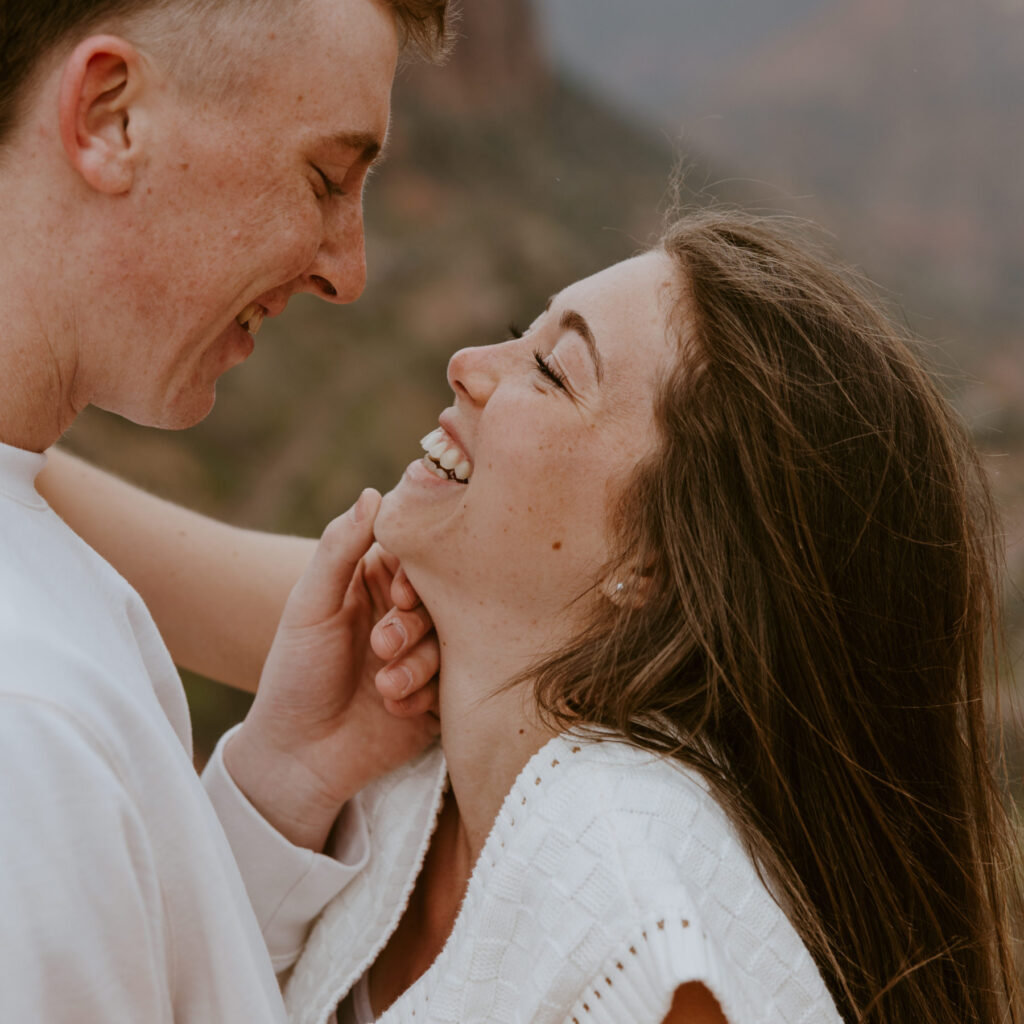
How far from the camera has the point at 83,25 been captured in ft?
4.83

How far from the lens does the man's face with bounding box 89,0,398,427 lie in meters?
1.56

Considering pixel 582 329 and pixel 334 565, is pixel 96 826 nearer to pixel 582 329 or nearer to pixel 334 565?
pixel 334 565

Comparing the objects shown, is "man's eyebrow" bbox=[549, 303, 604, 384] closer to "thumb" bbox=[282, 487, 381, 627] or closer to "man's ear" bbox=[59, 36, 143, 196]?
"thumb" bbox=[282, 487, 381, 627]

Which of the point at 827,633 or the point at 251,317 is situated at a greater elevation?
the point at 251,317

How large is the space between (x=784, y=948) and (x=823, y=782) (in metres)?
0.32

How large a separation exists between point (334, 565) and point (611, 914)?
91cm

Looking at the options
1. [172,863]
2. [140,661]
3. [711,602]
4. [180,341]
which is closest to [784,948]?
[711,602]

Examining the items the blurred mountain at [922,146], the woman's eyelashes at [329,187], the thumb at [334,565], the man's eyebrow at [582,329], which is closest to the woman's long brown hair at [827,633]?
the man's eyebrow at [582,329]

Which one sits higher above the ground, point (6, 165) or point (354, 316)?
point (6, 165)

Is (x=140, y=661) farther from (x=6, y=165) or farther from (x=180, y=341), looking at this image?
(x=6, y=165)

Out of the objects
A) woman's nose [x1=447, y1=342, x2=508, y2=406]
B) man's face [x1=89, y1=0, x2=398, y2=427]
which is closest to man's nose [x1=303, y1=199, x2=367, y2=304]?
man's face [x1=89, y1=0, x2=398, y2=427]

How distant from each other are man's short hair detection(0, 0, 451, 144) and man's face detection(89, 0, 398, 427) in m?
0.05

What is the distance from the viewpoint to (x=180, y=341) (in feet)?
5.49

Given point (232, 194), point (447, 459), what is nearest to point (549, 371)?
point (447, 459)
